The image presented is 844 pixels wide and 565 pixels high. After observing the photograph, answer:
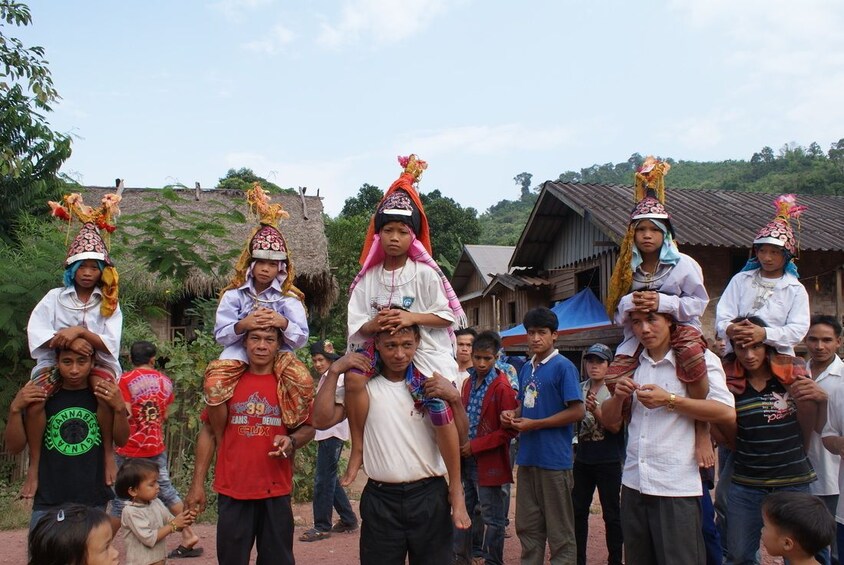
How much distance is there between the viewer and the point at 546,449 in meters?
4.76

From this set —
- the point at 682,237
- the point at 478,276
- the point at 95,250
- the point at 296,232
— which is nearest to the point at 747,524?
the point at 95,250

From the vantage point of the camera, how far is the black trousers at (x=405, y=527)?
3.32 m

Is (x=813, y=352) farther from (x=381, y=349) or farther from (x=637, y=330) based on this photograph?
(x=381, y=349)

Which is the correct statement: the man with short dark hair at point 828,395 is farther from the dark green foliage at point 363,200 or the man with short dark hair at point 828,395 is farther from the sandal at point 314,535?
the dark green foliage at point 363,200

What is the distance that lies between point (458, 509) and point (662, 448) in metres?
1.09

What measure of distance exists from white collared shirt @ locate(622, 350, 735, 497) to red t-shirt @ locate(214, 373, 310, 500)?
6.17 feet

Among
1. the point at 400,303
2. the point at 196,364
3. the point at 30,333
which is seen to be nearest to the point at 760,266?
the point at 400,303

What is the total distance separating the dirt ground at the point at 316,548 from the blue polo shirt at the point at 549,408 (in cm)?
169

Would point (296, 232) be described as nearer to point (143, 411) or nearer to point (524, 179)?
point (143, 411)

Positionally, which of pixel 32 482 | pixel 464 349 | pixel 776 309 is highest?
pixel 776 309

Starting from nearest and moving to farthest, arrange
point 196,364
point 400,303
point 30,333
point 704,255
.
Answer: point 400,303
point 30,333
point 196,364
point 704,255

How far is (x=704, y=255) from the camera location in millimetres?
11477

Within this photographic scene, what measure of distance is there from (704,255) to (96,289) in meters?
10.0

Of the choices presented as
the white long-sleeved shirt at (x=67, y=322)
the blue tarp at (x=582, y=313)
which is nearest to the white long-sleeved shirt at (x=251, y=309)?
the white long-sleeved shirt at (x=67, y=322)
